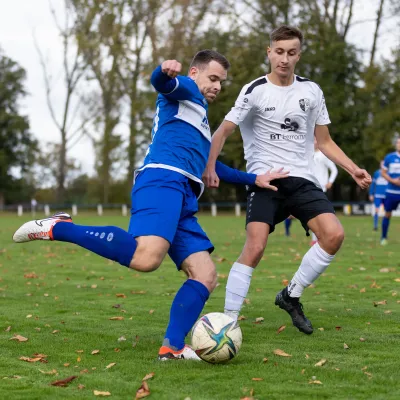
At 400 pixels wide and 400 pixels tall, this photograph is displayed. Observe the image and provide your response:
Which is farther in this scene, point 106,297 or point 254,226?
point 106,297

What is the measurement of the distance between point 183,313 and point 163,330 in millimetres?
1216

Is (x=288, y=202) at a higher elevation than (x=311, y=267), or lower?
higher

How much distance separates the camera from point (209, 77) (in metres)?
5.32

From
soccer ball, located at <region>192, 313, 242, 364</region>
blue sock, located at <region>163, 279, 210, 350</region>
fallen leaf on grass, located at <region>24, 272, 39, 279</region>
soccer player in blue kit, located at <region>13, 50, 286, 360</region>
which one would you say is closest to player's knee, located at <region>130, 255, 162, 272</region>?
soccer player in blue kit, located at <region>13, 50, 286, 360</region>

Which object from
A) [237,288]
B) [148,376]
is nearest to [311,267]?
[237,288]

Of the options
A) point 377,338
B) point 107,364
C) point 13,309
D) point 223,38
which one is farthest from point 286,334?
point 223,38

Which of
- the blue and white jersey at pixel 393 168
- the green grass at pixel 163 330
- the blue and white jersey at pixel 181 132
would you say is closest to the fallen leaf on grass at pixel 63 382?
the green grass at pixel 163 330

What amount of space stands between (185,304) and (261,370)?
0.75m

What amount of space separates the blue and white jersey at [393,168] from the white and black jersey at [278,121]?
33.4 ft

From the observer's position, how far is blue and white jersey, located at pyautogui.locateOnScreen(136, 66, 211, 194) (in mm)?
→ 5125

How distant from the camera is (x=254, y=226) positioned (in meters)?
6.05

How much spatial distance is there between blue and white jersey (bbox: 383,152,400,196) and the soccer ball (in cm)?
1170

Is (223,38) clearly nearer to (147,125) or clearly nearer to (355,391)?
(147,125)

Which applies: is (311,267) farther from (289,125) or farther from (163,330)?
(163,330)
